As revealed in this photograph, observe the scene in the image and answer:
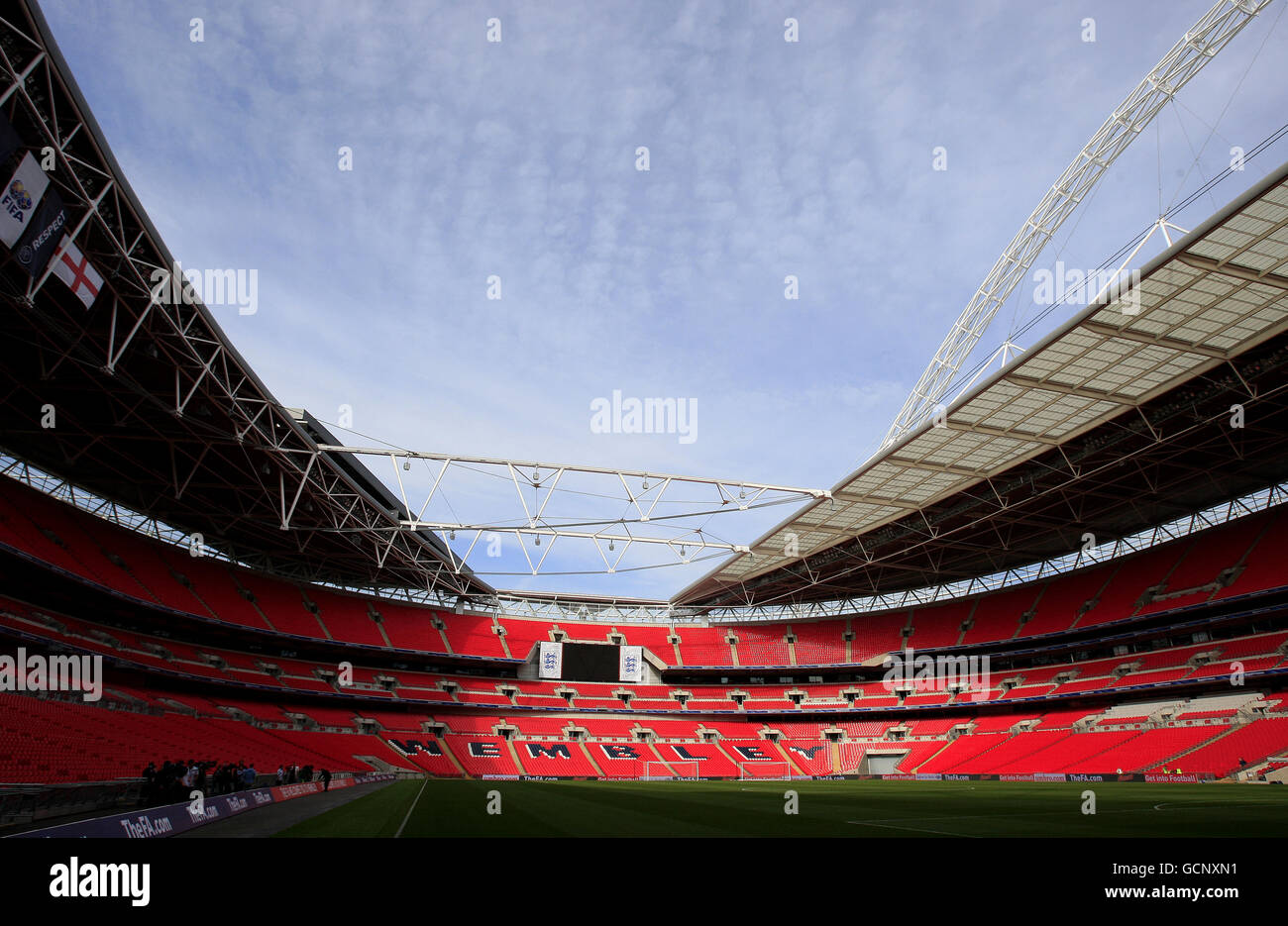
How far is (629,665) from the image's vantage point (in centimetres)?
6266

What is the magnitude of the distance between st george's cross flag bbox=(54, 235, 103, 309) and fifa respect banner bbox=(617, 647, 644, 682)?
1993 inches

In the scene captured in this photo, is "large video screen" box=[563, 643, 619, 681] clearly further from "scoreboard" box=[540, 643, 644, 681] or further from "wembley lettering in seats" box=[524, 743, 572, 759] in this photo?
"wembley lettering in seats" box=[524, 743, 572, 759]

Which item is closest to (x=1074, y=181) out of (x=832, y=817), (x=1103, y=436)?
(x=1103, y=436)

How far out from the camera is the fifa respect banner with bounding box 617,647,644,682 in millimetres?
62375

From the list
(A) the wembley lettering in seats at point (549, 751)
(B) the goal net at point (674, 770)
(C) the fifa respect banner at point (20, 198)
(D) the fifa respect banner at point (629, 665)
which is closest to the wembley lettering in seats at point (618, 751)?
(B) the goal net at point (674, 770)

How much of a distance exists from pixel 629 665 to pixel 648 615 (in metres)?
6.91

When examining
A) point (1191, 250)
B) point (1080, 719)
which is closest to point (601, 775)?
point (1080, 719)

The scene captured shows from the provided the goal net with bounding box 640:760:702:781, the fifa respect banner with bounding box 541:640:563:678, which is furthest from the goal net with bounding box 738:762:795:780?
the fifa respect banner with bounding box 541:640:563:678

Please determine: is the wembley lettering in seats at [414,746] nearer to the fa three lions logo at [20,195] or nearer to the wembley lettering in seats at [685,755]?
the wembley lettering in seats at [685,755]

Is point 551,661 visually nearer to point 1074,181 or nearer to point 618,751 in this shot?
point 618,751

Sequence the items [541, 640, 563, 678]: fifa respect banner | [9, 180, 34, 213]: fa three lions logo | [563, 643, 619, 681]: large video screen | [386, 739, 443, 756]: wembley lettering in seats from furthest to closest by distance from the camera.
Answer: [563, 643, 619, 681]: large video screen < [541, 640, 563, 678]: fifa respect banner < [386, 739, 443, 756]: wembley lettering in seats < [9, 180, 34, 213]: fa three lions logo

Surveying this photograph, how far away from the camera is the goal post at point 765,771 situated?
51.7 meters
